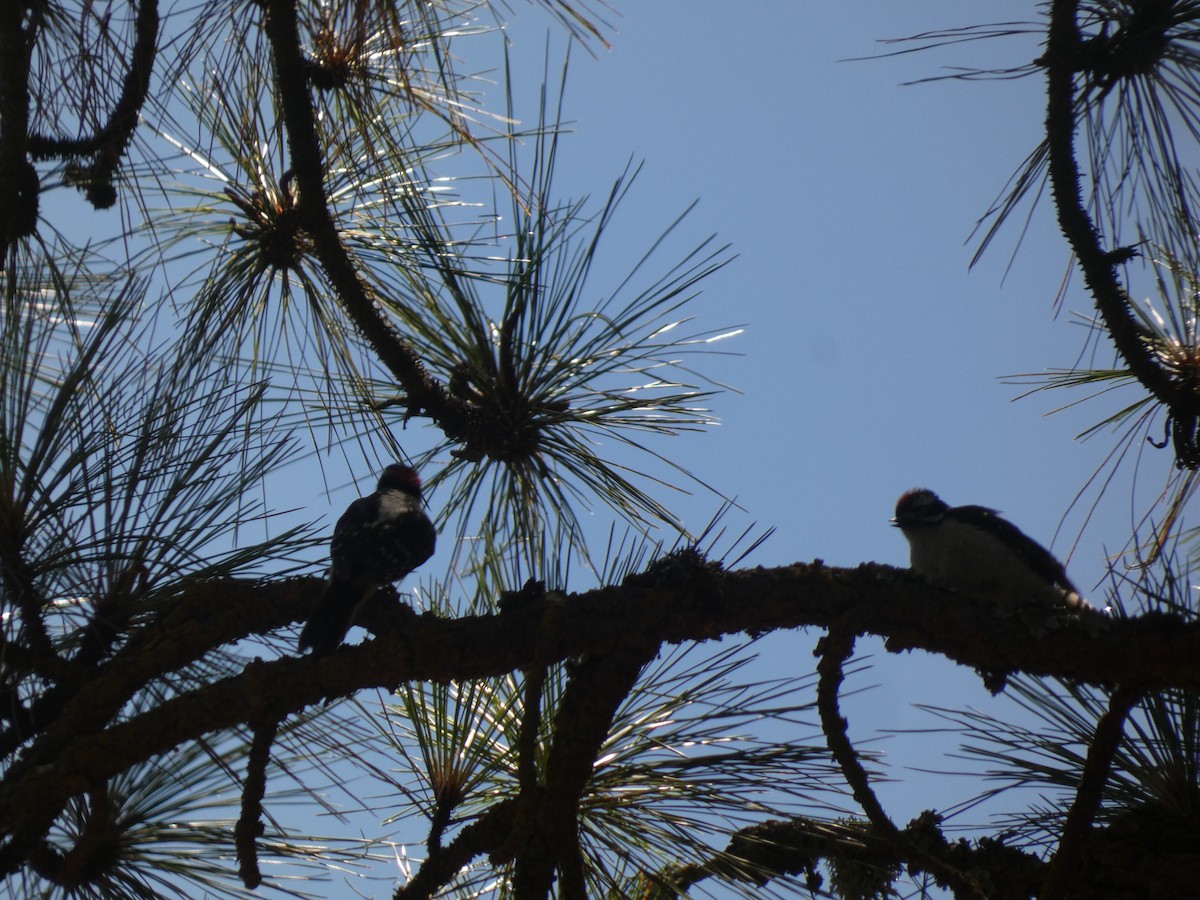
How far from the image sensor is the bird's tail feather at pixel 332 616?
1.98 m

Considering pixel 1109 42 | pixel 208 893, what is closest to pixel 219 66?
pixel 208 893

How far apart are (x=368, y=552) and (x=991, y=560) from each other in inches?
67.2

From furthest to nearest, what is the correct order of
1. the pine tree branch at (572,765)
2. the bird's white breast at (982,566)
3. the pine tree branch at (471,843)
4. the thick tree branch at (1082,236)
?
the bird's white breast at (982,566), the thick tree branch at (1082,236), the pine tree branch at (471,843), the pine tree branch at (572,765)

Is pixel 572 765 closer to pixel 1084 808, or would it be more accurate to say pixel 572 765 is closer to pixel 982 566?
pixel 1084 808

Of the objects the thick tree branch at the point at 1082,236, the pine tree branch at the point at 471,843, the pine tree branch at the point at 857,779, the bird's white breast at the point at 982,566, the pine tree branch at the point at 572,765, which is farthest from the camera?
the bird's white breast at the point at 982,566

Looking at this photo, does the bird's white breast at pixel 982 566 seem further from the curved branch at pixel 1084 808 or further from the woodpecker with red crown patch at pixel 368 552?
the woodpecker with red crown patch at pixel 368 552

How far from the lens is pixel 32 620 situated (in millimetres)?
1792

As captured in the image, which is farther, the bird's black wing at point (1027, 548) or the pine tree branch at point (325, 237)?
the bird's black wing at point (1027, 548)

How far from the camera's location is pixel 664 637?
1908mm

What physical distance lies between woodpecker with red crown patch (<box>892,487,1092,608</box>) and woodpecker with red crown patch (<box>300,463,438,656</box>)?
1.38m

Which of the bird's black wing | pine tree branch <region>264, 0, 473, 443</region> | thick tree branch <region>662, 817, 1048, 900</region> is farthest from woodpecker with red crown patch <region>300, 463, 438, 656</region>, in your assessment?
the bird's black wing

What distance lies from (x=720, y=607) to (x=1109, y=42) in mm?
1517

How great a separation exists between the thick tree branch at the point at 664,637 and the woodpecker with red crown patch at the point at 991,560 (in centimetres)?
92

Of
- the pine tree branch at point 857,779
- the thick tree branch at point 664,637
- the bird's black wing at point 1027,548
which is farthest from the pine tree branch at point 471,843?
the bird's black wing at point 1027,548
